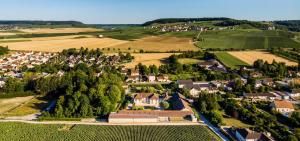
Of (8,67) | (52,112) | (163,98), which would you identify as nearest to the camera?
(52,112)

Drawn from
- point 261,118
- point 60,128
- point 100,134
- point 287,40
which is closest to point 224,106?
point 261,118

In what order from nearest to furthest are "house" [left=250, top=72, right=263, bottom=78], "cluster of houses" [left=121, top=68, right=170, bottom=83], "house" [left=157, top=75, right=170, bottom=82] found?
"cluster of houses" [left=121, top=68, right=170, bottom=83], "house" [left=157, top=75, right=170, bottom=82], "house" [left=250, top=72, right=263, bottom=78]

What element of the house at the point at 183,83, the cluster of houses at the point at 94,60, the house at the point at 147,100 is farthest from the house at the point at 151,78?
the cluster of houses at the point at 94,60

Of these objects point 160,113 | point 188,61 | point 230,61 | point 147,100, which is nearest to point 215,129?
point 160,113

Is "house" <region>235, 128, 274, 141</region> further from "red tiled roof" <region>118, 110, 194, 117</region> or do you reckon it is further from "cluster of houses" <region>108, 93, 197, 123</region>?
"red tiled roof" <region>118, 110, 194, 117</region>

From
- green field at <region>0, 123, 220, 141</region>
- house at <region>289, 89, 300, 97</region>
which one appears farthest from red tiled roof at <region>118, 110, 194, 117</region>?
house at <region>289, 89, 300, 97</region>

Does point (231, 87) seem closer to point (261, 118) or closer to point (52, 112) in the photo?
point (261, 118)
